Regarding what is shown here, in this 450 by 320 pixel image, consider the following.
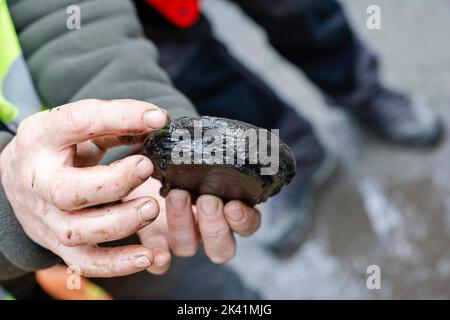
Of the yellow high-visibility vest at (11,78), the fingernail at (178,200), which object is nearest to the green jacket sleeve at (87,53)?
the yellow high-visibility vest at (11,78)

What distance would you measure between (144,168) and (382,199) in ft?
3.79

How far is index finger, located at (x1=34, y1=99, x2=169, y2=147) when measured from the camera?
712mm

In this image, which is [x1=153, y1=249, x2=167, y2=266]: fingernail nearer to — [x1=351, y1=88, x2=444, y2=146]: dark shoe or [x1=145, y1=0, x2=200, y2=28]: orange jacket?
[x1=145, y1=0, x2=200, y2=28]: orange jacket

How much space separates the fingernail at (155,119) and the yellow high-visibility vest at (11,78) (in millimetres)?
356

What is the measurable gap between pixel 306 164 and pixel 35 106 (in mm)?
1003

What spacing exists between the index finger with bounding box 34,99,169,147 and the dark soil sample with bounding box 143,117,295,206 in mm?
27

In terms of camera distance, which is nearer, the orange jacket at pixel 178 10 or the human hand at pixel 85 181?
the human hand at pixel 85 181

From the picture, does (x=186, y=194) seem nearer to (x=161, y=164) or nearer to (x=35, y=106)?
(x=161, y=164)

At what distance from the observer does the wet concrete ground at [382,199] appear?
1.57m

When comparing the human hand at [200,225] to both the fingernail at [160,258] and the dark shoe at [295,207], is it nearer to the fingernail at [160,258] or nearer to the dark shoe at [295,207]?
the fingernail at [160,258]

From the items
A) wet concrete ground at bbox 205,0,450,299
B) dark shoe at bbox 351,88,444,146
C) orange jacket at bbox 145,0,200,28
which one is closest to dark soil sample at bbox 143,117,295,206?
orange jacket at bbox 145,0,200,28

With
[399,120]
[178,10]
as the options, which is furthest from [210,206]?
[399,120]

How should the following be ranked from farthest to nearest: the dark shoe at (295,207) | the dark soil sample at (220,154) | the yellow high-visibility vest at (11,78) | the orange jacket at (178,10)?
the dark shoe at (295,207) < the orange jacket at (178,10) < the yellow high-visibility vest at (11,78) < the dark soil sample at (220,154)

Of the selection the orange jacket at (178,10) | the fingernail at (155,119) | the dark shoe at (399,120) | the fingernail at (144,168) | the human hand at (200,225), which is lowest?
the human hand at (200,225)
